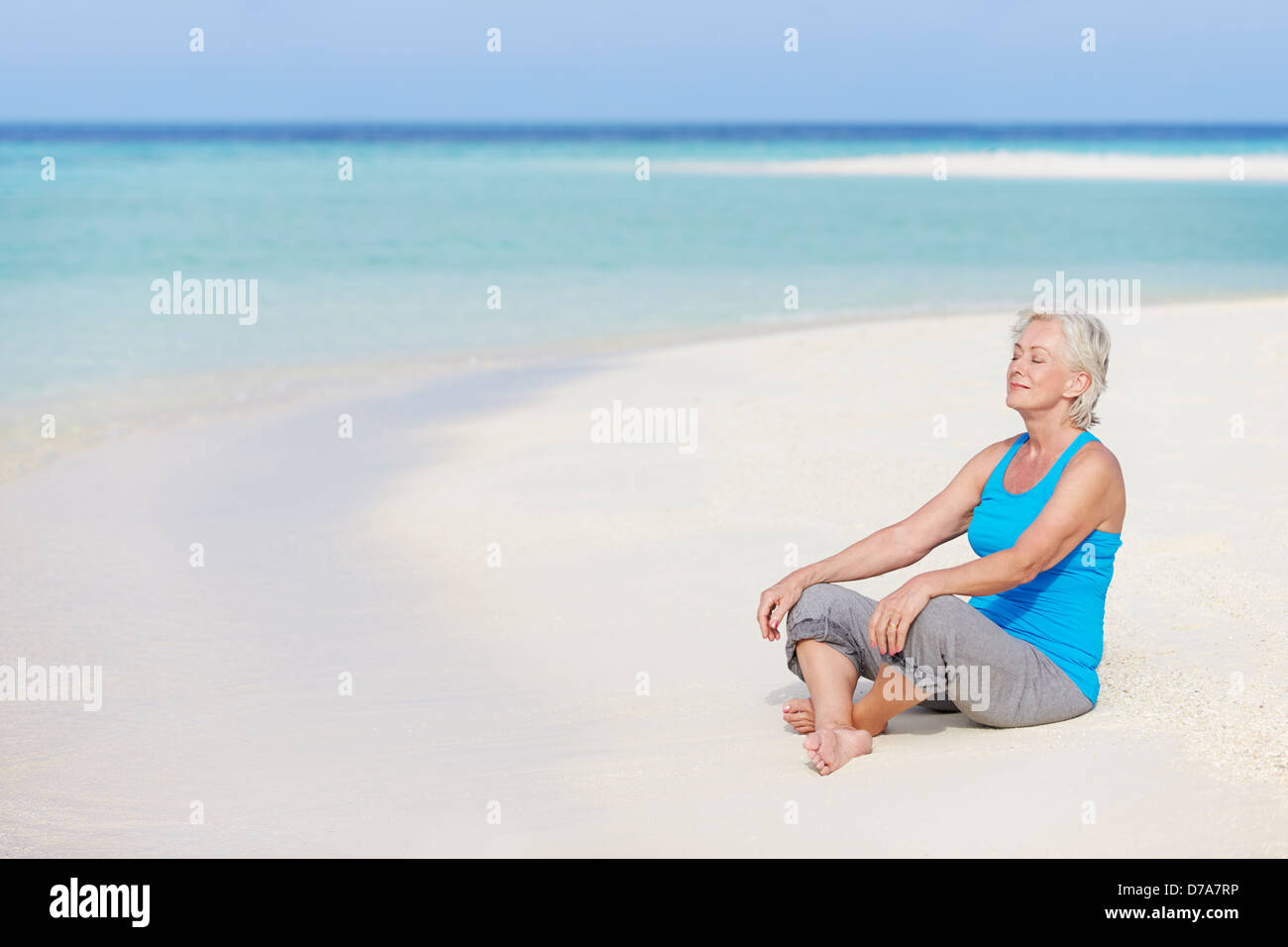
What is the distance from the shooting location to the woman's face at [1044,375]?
3.59 meters

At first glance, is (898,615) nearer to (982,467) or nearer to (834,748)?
(834,748)

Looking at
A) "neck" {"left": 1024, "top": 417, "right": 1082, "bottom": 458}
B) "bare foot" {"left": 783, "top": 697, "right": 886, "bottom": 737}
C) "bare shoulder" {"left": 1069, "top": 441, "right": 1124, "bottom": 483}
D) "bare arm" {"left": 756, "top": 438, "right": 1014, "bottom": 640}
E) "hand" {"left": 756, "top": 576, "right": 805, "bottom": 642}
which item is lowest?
"bare foot" {"left": 783, "top": 697, "right": 886, "bottom": 737}

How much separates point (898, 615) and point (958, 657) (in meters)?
0.23

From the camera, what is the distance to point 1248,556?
210 inches

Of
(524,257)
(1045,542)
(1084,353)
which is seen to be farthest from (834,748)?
(524,257)

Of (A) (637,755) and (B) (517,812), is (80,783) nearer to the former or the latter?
(B) (517,812)

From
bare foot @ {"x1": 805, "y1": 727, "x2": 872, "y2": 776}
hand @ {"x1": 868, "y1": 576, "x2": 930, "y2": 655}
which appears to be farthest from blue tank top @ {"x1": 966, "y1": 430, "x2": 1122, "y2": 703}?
bare foot @ {"x1": 805, "y1": 727, "x2": 872, "y2": 776}

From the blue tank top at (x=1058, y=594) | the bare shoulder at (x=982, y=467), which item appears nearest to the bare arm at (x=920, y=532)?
the bare shoulder at (x=982, y=467)

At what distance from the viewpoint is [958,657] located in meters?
3.49

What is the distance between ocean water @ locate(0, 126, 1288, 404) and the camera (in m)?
13.2

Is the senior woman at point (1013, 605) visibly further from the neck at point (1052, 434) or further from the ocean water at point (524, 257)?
the ocean water at point (524, 257)

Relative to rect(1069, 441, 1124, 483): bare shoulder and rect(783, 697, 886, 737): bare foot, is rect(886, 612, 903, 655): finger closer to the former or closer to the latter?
rect(783, 697, 886, 737): bare foot

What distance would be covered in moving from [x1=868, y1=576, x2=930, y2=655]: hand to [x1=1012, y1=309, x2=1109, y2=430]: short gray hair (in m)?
0.66

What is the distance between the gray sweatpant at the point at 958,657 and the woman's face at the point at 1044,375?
58 centimetres
